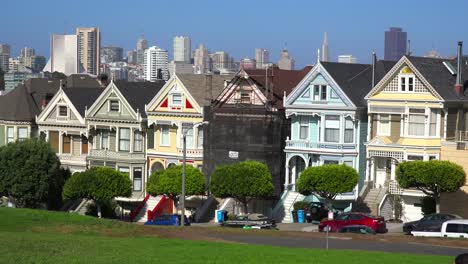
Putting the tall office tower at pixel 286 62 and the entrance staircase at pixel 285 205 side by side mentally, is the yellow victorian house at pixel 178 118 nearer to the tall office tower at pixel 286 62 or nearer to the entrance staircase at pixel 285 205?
the entrance staircase at pixel 285 205

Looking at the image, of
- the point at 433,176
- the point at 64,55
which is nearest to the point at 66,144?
the point at 433,176

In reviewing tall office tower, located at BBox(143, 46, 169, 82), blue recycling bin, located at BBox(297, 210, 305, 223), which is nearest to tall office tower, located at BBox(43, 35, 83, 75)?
tall office tower, located at BBox(143, 46, 169, 82)

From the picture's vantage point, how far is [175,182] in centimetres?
6338

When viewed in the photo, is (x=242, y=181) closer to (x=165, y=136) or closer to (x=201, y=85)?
(x=165, y=136)

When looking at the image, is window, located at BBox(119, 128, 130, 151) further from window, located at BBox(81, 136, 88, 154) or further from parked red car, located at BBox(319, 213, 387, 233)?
parked red car, located at BBox(319, 213, 387, 233)

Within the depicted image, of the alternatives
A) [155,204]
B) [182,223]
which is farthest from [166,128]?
[182,223]

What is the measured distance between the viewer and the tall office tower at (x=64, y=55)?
130500 millimetres

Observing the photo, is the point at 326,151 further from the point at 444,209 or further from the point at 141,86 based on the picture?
the point at 141,86

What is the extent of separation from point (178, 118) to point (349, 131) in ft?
40.4

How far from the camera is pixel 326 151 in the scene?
61.4 m

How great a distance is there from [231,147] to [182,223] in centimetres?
1308

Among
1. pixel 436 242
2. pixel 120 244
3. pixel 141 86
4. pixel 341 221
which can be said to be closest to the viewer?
pixel 120 244

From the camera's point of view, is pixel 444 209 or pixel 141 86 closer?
pixel 444 209

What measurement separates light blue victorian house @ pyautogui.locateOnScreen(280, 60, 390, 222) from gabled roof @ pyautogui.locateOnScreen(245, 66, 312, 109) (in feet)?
7.64
